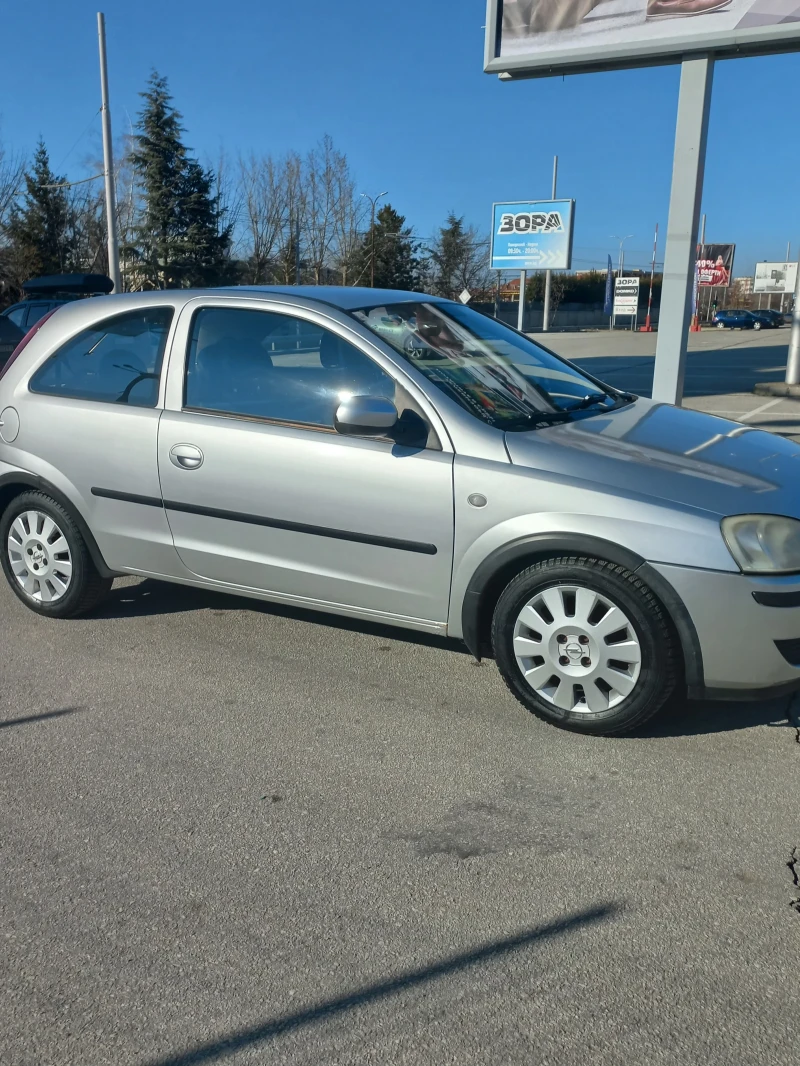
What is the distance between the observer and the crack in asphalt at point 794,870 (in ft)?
8.43

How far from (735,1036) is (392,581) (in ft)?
6.93

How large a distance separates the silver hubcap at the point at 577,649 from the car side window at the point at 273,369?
3.52 feet

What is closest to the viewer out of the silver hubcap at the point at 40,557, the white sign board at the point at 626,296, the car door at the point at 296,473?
the car door at the point at 296,473

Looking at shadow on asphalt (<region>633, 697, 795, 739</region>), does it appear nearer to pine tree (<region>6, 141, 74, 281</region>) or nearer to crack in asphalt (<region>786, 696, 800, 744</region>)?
crack in asphalt (<region>786, 696, 800, 744</region>)

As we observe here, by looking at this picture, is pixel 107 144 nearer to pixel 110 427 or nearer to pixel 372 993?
pixel 110 427

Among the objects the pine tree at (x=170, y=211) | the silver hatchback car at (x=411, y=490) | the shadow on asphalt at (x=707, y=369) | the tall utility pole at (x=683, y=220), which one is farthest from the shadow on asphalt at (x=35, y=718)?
the pine tree at (x=170, y=211)

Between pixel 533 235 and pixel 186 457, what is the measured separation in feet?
97.5

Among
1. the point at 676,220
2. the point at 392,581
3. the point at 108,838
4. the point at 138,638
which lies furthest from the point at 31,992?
the point at 676,220

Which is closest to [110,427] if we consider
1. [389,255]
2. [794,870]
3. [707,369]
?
[794,870]

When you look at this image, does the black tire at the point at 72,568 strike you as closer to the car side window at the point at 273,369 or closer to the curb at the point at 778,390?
the car side window at the point at 273,369

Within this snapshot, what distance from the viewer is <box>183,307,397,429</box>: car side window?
393 cm

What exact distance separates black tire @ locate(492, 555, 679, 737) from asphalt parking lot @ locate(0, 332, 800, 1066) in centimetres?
11

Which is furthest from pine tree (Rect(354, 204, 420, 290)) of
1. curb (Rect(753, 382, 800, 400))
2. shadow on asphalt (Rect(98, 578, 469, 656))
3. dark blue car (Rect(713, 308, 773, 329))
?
shadow on asphalt (Rect(98, 578, 469, 656))

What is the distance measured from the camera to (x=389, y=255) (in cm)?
5294
